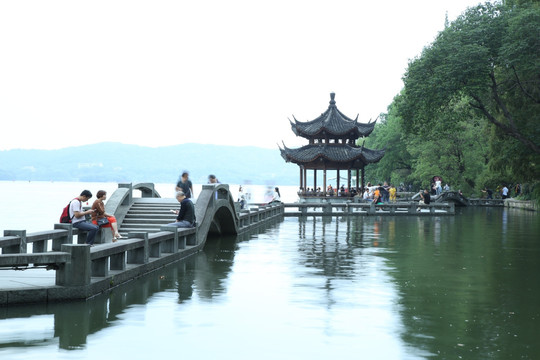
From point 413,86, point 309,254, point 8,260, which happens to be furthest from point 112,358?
point 413,86

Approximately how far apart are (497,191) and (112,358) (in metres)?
59.2

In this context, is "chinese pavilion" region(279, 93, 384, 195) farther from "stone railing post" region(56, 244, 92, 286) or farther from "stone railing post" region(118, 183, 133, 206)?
"stone railing post" region(56, 244, 92, 286)

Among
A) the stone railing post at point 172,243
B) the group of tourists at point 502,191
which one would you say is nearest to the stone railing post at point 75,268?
the stone railing post at point 172,243

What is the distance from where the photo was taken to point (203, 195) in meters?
18.6

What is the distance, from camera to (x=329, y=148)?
50.8 metres

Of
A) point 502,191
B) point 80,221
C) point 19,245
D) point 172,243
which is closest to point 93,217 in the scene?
point 80,221

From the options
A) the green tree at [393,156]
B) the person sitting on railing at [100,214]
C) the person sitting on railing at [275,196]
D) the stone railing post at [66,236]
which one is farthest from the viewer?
the green tree at [393,156]

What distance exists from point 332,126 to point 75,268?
4241 centimetres

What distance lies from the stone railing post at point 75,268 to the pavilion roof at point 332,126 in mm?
41327

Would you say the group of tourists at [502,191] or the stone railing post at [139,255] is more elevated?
the group of tourists at [502,191]

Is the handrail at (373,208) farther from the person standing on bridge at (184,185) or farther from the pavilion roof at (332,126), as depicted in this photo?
the person standing on bridge at (184,185)

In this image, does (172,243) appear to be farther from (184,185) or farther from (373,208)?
(373,208)

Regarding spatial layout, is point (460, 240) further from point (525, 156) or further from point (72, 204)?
point (72, 204)

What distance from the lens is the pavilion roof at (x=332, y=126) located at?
5062 centimetres
